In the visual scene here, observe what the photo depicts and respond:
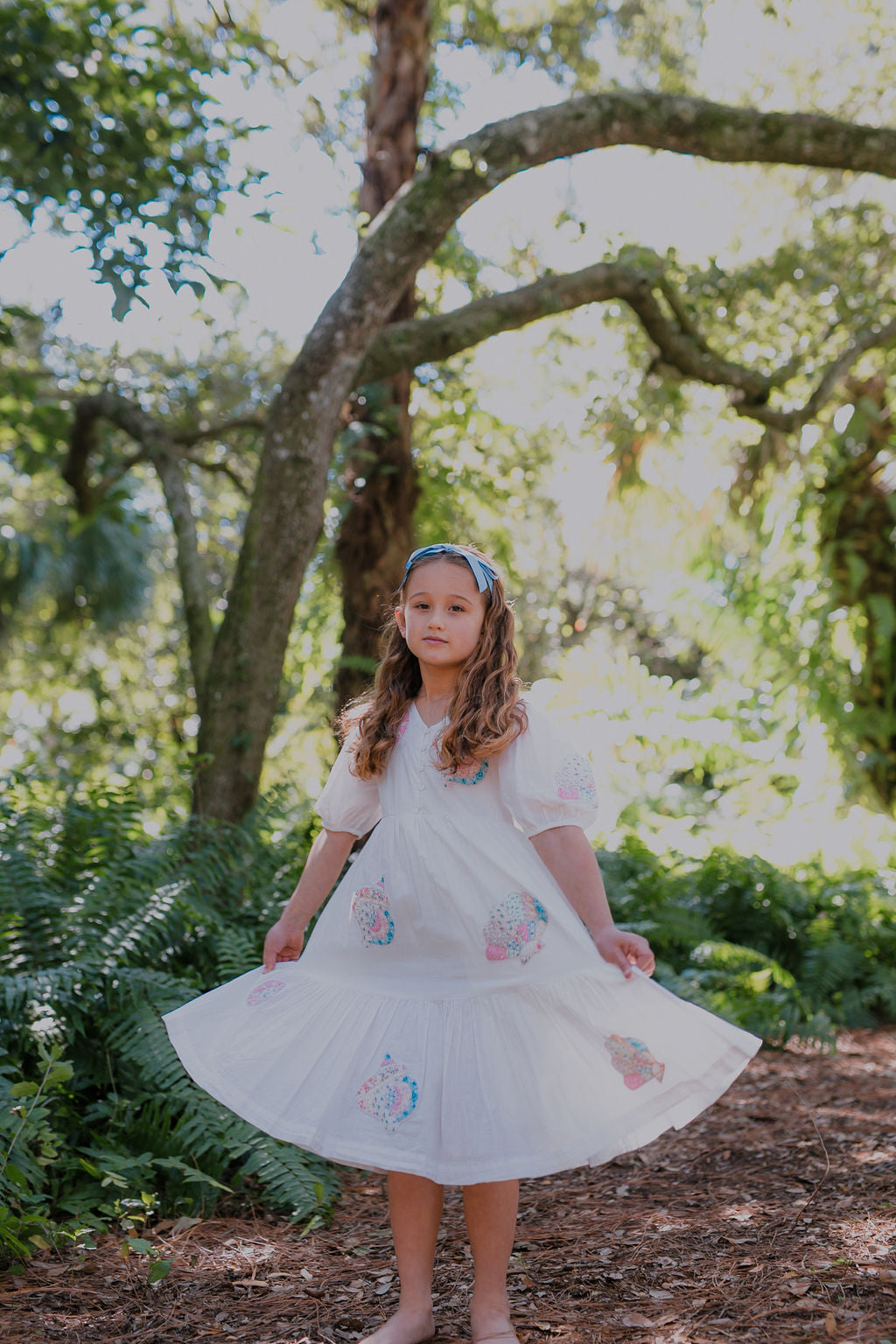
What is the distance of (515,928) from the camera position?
2053 mm

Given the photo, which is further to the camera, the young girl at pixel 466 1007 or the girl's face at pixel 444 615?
the girl's face at pixel 444 615

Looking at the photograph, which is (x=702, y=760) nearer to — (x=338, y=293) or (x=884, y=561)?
(x=884, y=561)

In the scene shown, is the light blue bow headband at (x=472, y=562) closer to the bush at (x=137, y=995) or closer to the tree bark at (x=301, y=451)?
the bush at (x=137, y=995)

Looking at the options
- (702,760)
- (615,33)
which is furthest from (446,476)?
(615,33)

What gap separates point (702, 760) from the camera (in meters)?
8.02

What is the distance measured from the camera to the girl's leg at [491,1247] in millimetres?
2018

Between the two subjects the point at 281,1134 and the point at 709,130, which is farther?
the point at 709,130

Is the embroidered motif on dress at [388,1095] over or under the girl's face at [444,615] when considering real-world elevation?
under

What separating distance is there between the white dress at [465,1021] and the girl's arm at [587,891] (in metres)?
0.02

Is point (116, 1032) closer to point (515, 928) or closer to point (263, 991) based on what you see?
point (263, 991)

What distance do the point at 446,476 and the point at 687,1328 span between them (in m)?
5.08

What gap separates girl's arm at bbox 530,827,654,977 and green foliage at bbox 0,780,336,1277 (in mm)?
1222

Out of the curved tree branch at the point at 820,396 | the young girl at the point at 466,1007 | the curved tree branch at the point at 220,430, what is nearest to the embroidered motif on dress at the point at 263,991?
the young girl at the point at 466,1007

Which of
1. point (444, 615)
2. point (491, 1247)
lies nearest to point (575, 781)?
point (444, 615)
